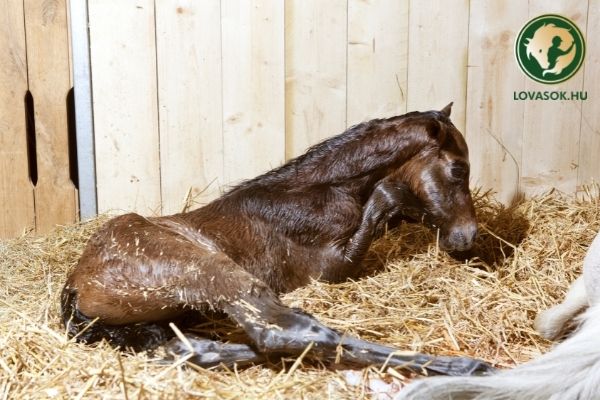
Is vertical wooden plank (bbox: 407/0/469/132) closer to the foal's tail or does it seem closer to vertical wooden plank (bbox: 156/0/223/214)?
vertical wooden plank (bbox: 156/0/223/214)

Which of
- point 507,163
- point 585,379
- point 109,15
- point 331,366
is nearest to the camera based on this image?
point 585,379

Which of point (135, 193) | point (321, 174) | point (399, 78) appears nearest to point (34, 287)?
point (135, 193)

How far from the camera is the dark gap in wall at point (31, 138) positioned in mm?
4473

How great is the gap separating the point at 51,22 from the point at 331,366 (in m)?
2.85

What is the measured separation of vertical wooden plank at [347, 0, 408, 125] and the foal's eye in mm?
888

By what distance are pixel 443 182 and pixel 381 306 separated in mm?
714

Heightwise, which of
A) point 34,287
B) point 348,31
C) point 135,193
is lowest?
point 34,287

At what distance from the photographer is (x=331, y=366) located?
2598mm

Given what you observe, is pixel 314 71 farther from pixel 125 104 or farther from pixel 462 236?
pixel 462 236

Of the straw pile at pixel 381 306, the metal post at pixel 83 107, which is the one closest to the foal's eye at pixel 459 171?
the straw pile at pixel 381 306

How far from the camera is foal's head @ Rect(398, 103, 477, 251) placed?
11.3 feet

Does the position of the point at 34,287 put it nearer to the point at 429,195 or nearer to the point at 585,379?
the point at 429,195

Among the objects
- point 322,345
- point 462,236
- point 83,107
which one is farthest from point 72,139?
point 322,345

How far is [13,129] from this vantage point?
169 inches
